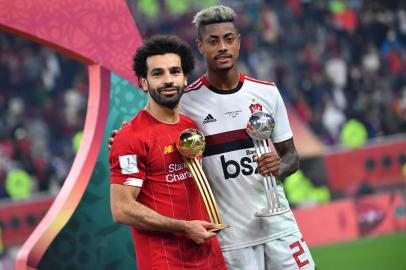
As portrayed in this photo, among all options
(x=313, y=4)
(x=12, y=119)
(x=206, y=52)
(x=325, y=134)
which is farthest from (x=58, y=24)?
(x=313, y=4)

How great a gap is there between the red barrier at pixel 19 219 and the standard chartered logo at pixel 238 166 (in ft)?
29.5

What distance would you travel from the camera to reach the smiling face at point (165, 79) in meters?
4.98

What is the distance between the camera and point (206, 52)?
217 inches

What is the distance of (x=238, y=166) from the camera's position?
551 centimetres

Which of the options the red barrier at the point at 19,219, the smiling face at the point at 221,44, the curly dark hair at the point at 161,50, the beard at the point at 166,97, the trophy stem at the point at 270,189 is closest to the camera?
the beard at the point at 166,97

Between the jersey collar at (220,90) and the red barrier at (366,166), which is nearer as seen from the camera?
the jersey collar at (220,90)

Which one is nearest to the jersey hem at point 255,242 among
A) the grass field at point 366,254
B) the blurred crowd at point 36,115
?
the grass field at point 366,254

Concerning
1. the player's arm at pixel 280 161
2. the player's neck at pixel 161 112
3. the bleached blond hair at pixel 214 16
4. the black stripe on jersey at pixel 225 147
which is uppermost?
the bleached blond hair at pixel 214 16

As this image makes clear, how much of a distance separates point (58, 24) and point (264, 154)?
2.21 meters

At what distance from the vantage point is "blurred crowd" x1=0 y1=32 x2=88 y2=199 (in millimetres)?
15258

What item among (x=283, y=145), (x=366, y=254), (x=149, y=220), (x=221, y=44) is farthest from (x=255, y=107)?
(x=366, y=254)

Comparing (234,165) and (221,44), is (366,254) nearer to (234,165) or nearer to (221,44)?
(234,165)

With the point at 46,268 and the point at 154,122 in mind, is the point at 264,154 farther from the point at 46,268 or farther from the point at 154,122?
the point at 46,268

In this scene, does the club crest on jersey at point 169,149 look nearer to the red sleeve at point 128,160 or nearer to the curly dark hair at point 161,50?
the red sleeve at point 128,160
